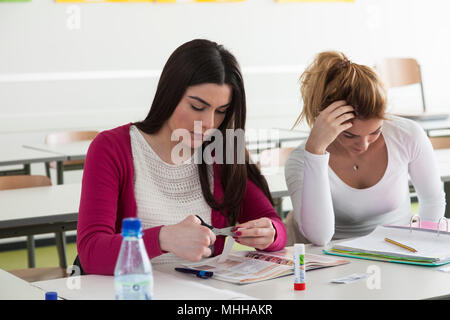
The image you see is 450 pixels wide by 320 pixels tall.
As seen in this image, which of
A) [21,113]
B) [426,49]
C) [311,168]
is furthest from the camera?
[426,49]

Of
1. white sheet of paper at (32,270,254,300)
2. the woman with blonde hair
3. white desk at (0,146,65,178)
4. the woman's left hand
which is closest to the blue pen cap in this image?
white sheet of paper at (32,270,254,300)

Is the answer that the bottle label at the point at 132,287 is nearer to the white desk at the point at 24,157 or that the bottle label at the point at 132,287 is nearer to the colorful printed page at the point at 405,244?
the colorful printed page at the point at 405,244

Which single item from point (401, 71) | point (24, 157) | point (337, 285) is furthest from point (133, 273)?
point (401, 71)

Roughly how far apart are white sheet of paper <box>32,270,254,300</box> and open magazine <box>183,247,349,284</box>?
0.29 feet

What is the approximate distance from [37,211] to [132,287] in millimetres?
1651

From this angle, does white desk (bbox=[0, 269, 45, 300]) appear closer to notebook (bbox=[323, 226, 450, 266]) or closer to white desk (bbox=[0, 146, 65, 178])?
notebook (bbox=[323, 226, 450, 266])

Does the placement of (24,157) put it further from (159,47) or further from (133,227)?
(133,227)

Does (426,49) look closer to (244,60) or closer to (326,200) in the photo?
(244,60)

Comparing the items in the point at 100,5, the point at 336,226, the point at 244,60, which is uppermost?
the point at 100,5

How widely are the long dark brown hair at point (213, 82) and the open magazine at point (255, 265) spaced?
174mm

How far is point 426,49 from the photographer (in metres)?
6.55

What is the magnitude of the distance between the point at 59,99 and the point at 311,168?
3379 mm

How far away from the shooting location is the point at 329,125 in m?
2.36

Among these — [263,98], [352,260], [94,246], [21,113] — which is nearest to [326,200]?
[352,260]
